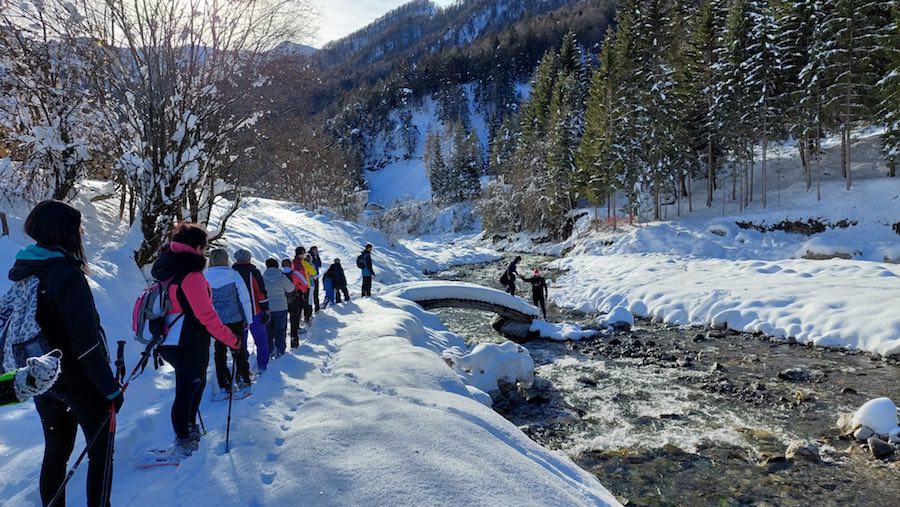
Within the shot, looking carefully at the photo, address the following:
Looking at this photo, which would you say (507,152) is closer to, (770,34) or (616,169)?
(616,169)

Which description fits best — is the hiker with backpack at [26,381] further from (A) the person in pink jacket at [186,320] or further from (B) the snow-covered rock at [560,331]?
(B) the snow-covered rock at [560,331]

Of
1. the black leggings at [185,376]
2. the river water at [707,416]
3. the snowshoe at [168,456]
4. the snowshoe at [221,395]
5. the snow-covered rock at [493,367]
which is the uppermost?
the black leggings at [185,376]

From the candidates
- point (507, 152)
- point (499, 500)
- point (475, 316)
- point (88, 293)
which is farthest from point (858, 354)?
point (507, 152)

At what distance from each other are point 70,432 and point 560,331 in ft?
45.0

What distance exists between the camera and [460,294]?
16844 millimetres

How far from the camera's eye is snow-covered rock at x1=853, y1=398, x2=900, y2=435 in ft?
26.0

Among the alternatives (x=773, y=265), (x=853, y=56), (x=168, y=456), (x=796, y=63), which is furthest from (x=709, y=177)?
(x=168, y=456)

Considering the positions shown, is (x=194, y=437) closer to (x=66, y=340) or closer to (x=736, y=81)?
(x=66, y=340)

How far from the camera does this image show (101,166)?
11.0 meters

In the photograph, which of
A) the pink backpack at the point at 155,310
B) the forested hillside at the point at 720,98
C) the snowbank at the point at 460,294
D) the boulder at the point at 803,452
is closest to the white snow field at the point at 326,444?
the pink backpack at the point at 155,310

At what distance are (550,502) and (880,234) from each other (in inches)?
1205

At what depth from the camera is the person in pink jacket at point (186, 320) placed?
167 inches

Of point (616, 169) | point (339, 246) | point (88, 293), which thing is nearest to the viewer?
point (88, 293)

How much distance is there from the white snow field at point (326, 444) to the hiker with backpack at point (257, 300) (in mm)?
376
